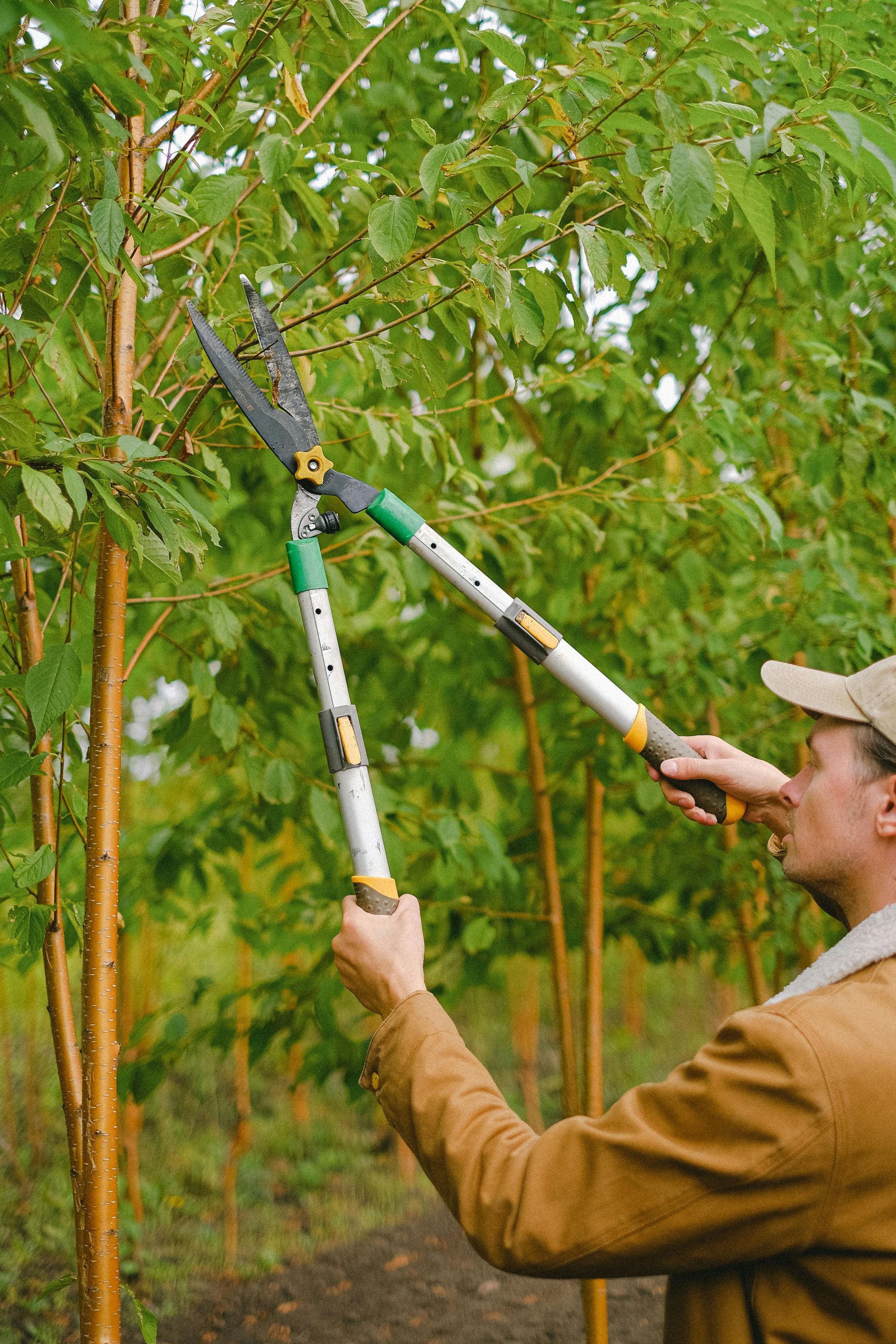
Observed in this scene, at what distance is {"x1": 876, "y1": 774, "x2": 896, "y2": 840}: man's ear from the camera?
1.51m

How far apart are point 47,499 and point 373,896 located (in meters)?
0.70

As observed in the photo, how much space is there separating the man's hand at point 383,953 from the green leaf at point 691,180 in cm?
107

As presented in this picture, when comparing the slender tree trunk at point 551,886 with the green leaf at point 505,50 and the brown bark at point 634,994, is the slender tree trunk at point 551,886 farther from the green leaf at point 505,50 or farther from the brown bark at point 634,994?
the brown bark at point 634,994

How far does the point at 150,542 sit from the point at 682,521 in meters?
2.12

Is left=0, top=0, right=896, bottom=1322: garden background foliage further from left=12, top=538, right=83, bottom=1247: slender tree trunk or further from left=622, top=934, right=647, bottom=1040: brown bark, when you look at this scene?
left=622, top=934, right=647, bottom=1040: brown bark

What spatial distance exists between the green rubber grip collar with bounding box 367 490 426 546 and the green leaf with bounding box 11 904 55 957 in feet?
2.75

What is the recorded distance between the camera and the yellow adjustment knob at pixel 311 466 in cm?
168

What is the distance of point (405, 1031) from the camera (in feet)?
4.75

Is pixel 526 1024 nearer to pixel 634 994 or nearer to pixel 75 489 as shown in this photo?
pixel 634 994

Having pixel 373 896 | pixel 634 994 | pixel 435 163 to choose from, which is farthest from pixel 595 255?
pixel 634 994

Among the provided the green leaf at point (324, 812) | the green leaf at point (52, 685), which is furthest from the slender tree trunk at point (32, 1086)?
the green leaf at point (52, 685)

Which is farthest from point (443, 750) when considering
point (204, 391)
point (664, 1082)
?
point (664, 1082)

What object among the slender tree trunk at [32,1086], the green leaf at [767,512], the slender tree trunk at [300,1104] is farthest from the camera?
the slender tree trunk at [300,1104]

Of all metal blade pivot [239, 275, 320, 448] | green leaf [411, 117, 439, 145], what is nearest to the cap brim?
metal blade pivot [239, 275, 320, 448]
